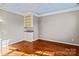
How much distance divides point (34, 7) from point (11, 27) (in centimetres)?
58

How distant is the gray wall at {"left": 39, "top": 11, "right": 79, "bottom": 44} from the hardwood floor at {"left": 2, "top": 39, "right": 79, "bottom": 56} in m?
0.13

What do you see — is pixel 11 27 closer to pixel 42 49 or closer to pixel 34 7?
pixel 34 7

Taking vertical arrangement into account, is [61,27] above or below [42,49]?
above

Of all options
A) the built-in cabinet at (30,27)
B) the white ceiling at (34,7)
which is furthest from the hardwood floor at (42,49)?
the white ceiling at (34,7)

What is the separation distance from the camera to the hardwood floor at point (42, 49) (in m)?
1.59

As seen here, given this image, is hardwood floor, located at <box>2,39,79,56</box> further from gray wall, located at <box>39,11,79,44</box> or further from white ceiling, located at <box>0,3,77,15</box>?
white ceiling, located at <box>0,3,77,15</box>

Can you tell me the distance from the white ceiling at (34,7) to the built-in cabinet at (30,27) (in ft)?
0.43

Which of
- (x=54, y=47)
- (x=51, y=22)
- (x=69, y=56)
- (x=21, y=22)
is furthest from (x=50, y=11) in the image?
(x=69, y=56)

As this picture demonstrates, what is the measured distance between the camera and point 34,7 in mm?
1579

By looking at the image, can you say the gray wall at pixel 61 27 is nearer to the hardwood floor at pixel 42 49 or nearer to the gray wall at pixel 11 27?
the hardwood floor at pixel 42 49

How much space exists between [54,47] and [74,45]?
390 millimetres

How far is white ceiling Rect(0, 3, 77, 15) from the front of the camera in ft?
4.72

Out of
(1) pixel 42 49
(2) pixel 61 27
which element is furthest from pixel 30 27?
(2) pixel 61 27

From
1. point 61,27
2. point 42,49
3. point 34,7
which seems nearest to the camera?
point 34,7
